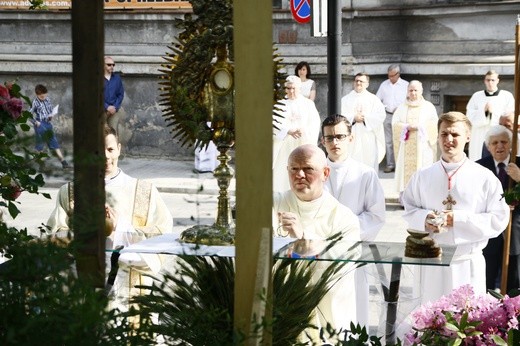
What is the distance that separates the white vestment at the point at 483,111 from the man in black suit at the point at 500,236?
7.19m

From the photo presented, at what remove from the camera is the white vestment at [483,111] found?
15.2 metres

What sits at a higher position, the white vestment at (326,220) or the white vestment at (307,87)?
the white vestment at (307,87)

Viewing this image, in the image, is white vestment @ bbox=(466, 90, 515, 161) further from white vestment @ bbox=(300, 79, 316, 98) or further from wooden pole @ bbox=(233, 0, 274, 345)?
wooden pole @ bbox=(233, 0, 274, 345)

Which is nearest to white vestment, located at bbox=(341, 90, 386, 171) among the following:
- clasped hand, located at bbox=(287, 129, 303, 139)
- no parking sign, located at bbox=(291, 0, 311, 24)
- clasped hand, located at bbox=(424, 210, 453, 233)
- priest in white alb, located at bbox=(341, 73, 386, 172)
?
priest in white alb, located at bbox=(341, 73, 386, 172)

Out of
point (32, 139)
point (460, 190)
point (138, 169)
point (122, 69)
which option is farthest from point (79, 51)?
point (122, 69)

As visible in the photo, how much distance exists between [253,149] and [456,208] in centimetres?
451

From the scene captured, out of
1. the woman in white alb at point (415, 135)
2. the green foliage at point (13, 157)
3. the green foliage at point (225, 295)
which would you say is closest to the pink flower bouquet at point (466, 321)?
the green foliage at point (225, 295)

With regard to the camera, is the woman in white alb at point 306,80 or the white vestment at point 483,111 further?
the woman in white alb at point 306,80

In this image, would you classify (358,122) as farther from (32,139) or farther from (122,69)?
(32,139)

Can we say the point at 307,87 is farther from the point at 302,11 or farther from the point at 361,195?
the point at 361,195

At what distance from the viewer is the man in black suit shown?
7816 millimetres

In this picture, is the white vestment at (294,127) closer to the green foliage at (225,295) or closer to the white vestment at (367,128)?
the white vestment at (367,128)

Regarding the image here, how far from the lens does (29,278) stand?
7.93ft

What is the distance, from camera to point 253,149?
9.41ft
